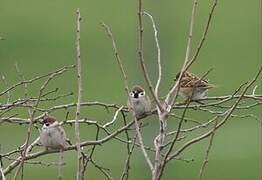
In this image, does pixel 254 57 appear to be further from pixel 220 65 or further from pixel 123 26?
pixel 123 26

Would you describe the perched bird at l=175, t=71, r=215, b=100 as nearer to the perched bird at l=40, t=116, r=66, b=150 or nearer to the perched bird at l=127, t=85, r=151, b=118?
the perched bird at l=127, t=85, r=151, b=118

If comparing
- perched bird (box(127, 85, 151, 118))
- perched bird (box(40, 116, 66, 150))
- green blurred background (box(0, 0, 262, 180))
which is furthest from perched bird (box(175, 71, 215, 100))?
green blurred background (box(0, 0, 262, 180))

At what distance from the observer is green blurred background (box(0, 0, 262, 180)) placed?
1199cm

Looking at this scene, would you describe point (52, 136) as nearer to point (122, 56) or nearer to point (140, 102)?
point (140, 102)

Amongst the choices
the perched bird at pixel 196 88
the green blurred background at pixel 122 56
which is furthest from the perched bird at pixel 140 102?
the green blurred background at pixel 122 56

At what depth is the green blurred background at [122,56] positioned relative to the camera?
12.0m

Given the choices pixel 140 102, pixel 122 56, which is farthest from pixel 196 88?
pixel 122 56

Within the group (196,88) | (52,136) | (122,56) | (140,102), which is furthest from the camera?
(122,56)

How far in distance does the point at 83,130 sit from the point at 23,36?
4174mm

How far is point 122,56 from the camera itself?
16.2 meters

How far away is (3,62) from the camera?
1625 centimetres

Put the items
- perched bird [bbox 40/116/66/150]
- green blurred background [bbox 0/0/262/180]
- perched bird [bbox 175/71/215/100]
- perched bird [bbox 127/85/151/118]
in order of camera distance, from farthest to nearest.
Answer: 1. green blurred background [bbox 0/0/262/180]
2. perched bird [bbox 175/71/215/100]
3. perched bird [bbox 127/85/151/118]
4. perched bird [bbox 40/116/66/150]

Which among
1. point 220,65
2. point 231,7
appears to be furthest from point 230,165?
point 231,7

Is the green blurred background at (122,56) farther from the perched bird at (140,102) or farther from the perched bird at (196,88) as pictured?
the perched bird at (140,102)
